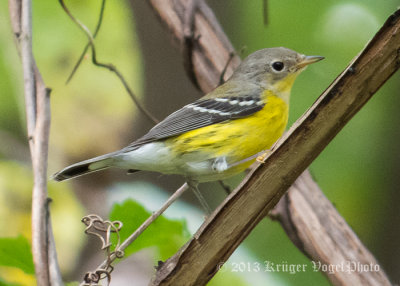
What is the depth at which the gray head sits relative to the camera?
1.34m

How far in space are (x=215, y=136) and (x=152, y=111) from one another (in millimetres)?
575

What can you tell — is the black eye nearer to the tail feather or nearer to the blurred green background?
the blurred green background

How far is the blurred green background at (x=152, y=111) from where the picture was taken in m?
1.58

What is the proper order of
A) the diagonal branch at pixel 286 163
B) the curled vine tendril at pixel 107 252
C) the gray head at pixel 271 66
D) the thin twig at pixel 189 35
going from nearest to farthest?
the diagonal branch at pixel 286 163
the curled vine tendril at pixel 107 252
the gray head at pixel 271 66
the thin twig at pixel 189 35

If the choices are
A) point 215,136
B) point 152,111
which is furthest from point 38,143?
point 152,111

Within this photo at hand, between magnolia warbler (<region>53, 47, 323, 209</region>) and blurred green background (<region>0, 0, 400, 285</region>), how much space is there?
9.5 inches

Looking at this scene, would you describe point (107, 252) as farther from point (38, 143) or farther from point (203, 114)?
point (203, 114)

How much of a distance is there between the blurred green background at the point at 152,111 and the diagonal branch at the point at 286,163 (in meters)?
0.69

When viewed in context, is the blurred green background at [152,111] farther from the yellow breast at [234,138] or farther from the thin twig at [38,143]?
the thin twig at [38,143]

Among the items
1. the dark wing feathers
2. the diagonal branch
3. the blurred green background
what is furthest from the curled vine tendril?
the blurred green background

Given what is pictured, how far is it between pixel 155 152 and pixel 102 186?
0.62m

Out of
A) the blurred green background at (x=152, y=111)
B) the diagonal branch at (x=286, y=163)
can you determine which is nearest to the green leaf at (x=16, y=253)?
the diagonal branch at (x=286, y=163)

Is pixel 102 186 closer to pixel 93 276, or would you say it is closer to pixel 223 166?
pixel 223 166

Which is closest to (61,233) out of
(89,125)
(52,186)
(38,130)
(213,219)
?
(52,186)
